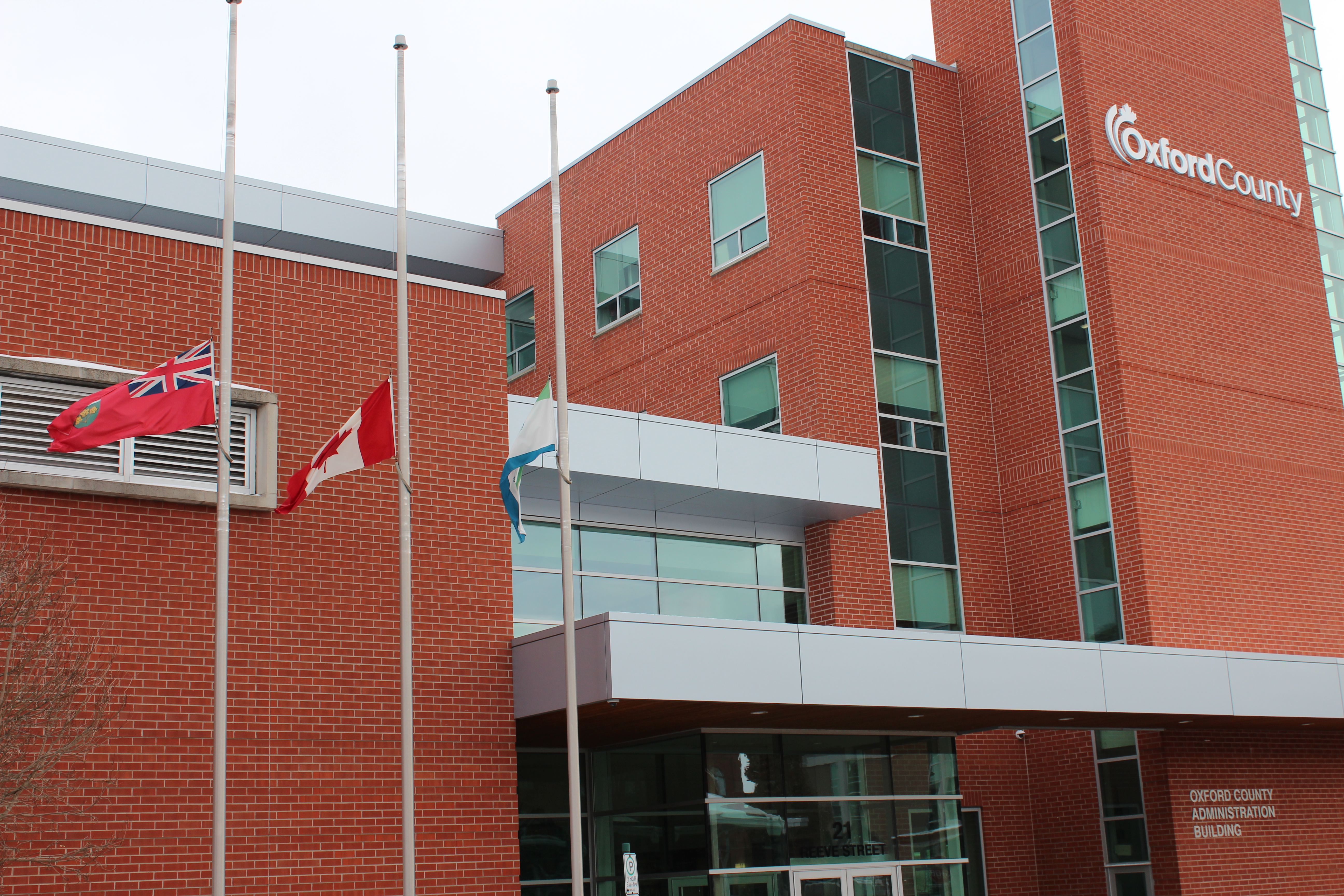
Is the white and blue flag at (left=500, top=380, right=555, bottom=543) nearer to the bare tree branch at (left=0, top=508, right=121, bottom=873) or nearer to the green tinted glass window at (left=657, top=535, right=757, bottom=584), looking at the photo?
the bare tree branch at (left=0, top=508, right=121, bottom=873)

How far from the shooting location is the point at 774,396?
23047 mm

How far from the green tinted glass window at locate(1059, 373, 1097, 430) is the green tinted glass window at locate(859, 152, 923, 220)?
3933 mm

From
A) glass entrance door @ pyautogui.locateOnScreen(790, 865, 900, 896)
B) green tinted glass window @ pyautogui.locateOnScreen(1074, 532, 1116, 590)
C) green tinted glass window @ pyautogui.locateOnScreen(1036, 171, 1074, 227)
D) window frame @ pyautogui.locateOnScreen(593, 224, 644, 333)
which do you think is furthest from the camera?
window frame @ pyautogui.locateOnScreen(593, 224, 644, 333)

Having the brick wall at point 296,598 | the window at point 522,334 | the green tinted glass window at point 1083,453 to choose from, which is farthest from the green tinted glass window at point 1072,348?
the brick wall at point 296,598

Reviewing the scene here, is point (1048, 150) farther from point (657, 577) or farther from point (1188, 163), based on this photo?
point (657, 577)

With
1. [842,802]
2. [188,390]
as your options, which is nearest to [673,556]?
[842,802]

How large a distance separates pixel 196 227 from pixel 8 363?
49.5 feet

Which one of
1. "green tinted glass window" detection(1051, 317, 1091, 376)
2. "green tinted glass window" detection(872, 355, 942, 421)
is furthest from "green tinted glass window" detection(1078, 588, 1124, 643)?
"green tinted glass window" detection(872, 355, 942, 421)

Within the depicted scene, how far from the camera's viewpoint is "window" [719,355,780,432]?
2305 centimetres

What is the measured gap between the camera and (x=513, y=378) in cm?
2959

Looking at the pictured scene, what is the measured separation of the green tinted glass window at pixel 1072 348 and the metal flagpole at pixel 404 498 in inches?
499

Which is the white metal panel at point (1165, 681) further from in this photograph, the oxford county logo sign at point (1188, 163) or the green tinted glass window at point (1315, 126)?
the green tinted glass window at point (1315, 126)

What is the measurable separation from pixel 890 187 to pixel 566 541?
12.5m

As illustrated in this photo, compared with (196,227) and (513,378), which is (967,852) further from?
(196,227)
